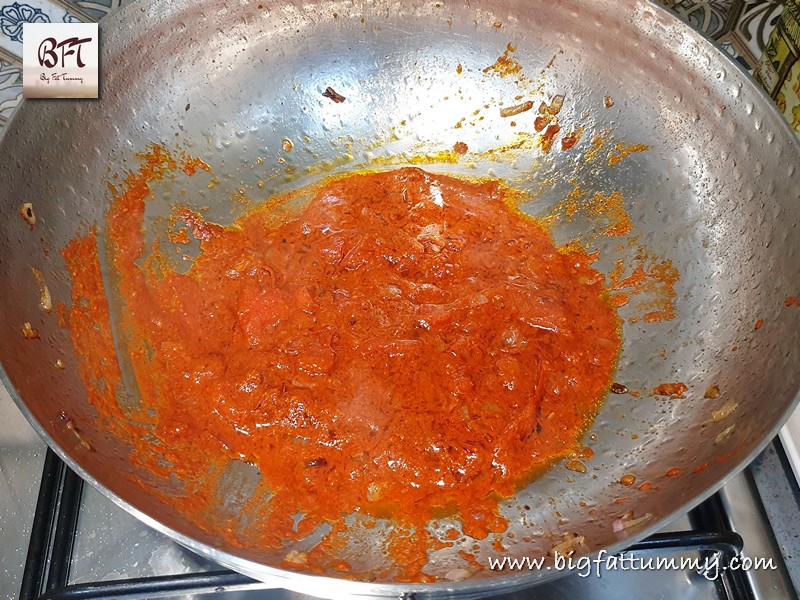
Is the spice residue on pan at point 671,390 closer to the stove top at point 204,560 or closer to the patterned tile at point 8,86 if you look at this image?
the stove top at point 204,560

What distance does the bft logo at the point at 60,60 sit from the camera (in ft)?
4.26

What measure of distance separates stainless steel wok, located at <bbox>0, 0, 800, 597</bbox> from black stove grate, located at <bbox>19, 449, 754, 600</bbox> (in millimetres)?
81

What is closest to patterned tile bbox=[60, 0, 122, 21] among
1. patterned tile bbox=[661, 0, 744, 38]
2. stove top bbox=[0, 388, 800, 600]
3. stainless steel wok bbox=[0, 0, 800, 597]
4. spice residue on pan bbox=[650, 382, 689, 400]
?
stainless steel wok bbox=[0, 0, 800, 597]

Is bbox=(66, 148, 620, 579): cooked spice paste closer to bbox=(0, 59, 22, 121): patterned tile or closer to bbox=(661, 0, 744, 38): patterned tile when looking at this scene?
bbox=(0, 59, 22, 121): patterned tile

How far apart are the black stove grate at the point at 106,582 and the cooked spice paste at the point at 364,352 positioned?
0.34ft

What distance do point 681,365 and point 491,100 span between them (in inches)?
31.7

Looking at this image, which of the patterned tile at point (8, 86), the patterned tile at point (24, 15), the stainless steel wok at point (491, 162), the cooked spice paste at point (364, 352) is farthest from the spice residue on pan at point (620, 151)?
the patterned tile at point (8, 86)

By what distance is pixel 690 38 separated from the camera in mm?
1421

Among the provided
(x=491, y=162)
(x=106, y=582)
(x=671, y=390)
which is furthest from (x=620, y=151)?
(x=106, y=582)

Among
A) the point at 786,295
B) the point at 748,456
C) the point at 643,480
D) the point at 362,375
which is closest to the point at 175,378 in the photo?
the point at 362,375

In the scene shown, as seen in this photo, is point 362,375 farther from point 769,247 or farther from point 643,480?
point 769,247

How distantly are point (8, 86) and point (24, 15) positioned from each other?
0.70 ft

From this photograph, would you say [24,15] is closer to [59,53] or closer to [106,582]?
[59,53]

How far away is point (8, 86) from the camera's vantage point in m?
1.60
